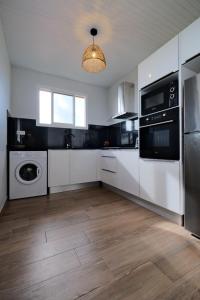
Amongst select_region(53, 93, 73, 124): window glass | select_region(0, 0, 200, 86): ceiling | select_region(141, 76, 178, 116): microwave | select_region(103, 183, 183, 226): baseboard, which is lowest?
select_region(103, 183, 183, 226): baseboard

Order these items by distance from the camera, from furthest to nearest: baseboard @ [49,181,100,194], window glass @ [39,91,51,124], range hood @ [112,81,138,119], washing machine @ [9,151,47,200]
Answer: window glass @ [39,91,51,124] < range hood @ [112,81,138,119] < baseboard @ [49,181,100,194] < washing machine @ [9,151,47,200]

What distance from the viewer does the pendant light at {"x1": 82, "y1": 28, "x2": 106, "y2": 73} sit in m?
1.74

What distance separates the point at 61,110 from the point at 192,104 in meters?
2.78

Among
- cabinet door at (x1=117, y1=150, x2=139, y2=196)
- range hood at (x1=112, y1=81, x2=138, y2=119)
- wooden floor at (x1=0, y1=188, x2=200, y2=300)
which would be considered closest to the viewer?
wooden floor at (x1=0, y1=188, x2=200, y2=300)

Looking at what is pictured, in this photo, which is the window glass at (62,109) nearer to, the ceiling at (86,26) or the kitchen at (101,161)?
the kitchen at (101,161)

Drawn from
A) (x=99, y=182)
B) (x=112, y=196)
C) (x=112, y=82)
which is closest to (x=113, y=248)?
(x=112, y=196)

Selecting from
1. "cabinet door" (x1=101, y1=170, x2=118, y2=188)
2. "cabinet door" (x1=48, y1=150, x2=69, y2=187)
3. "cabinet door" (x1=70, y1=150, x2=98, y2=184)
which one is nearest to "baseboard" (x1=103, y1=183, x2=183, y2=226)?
"cabinet door" (x1=101, y1=170, x2=118, y2=188)

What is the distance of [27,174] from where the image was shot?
2615mm

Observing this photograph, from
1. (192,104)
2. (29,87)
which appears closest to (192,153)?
(192,104)

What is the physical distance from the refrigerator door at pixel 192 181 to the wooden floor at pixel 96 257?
15 centimetres

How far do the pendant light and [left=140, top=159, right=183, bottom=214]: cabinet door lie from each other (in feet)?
4.52

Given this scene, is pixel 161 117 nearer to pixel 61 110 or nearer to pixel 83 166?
pixel 83 166

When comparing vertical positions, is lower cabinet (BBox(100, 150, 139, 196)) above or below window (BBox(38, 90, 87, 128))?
below

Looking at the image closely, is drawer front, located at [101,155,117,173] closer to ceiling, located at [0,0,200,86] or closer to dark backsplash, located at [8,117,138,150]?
dark backsplash, located at [8,117,138,150]
